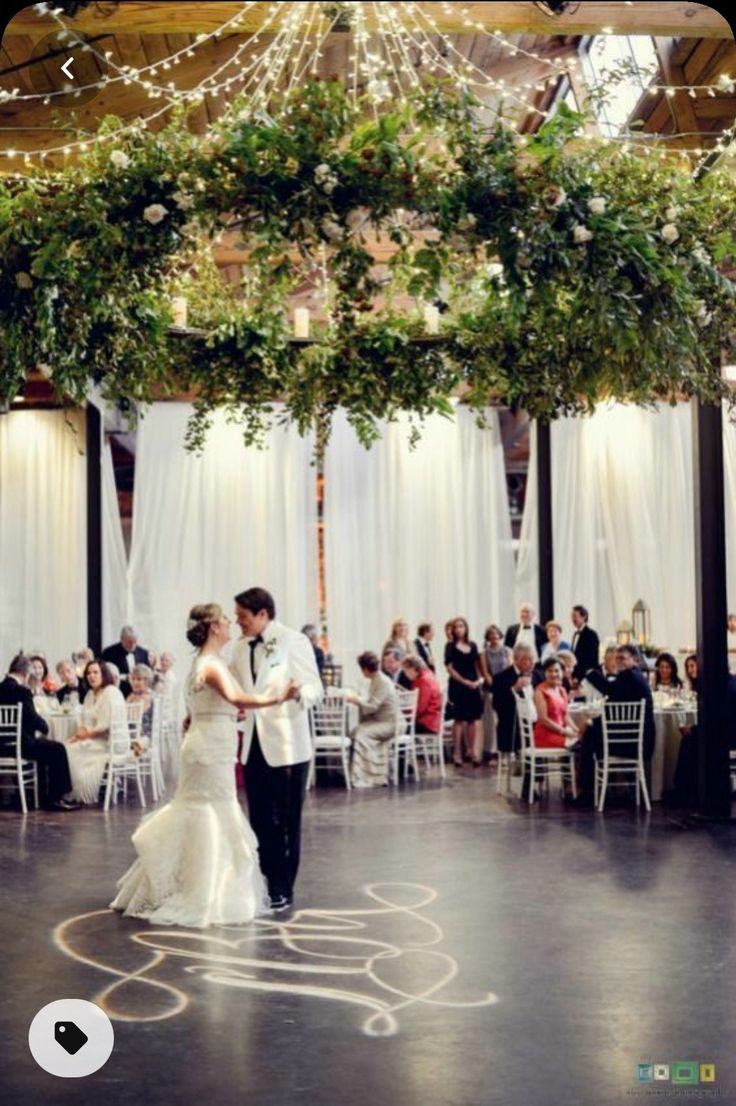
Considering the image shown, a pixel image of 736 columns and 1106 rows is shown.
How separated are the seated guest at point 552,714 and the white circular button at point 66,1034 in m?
6.92

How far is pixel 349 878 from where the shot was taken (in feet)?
23.5

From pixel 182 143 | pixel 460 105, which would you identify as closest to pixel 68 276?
pixel 182 143

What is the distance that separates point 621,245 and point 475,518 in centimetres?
1122

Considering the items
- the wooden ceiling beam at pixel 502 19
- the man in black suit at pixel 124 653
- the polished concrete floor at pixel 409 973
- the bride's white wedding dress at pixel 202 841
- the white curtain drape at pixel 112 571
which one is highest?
the wooden ceiling beam at pixel 502 19

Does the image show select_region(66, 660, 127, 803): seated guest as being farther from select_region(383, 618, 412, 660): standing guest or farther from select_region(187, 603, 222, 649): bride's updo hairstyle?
select_region(187, 603, 222, 649): bride's updo hairstyle

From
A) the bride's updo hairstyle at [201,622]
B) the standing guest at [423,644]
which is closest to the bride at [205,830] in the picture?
the bride's updo hairstyle at [201,622]

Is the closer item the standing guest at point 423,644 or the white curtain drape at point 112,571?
the standing guest at point 423,644

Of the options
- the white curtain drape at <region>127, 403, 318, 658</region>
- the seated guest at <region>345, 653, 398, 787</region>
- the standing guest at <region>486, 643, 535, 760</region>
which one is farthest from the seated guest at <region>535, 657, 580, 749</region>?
the white curtain drape at <region>127, 403, 318, 658</region>

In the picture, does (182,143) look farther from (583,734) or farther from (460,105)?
(583,734)

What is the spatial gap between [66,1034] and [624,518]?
1237cm

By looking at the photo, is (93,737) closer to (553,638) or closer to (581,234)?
(553,638)

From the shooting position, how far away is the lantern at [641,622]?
43.8 ft

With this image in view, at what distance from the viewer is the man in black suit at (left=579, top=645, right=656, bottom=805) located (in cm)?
945

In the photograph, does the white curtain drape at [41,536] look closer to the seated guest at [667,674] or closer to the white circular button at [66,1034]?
the seated guest at [667,674]
